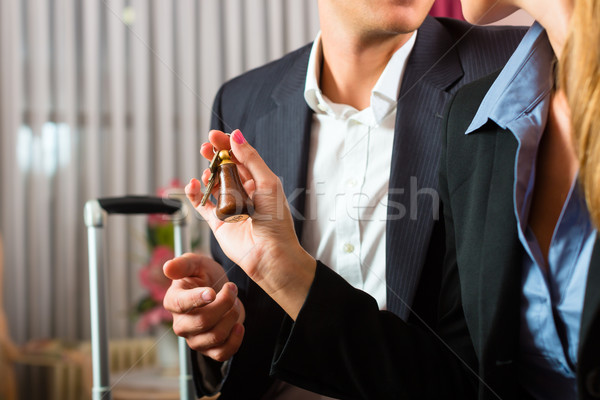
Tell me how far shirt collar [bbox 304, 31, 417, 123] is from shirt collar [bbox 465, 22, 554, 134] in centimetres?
12

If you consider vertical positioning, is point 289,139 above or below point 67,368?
above

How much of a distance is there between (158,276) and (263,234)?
875 millimetres

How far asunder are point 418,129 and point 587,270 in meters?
0.19

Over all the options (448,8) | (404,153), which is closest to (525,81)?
(404,153)

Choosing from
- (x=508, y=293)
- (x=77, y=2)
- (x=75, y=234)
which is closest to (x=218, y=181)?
(x=508, y=293)

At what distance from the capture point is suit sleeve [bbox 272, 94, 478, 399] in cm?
39

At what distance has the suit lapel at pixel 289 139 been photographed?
19.6 inches

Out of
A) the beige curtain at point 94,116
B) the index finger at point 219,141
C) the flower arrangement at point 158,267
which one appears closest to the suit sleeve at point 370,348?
the index finger at point 219,141

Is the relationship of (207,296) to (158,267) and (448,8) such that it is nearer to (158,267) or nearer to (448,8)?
(448,8)

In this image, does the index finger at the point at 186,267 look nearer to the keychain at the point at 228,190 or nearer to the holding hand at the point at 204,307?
the holding hand at the point at 204,307

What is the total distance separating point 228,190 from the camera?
0.32 meters

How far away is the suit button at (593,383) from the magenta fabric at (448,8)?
628 millimetres

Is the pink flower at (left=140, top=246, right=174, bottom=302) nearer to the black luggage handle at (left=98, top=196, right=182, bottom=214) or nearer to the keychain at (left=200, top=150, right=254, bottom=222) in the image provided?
the black luggage handle at (left=98, top=196, right=182, bottom=214)

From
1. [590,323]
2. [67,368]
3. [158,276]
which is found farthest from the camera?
[67,368]
